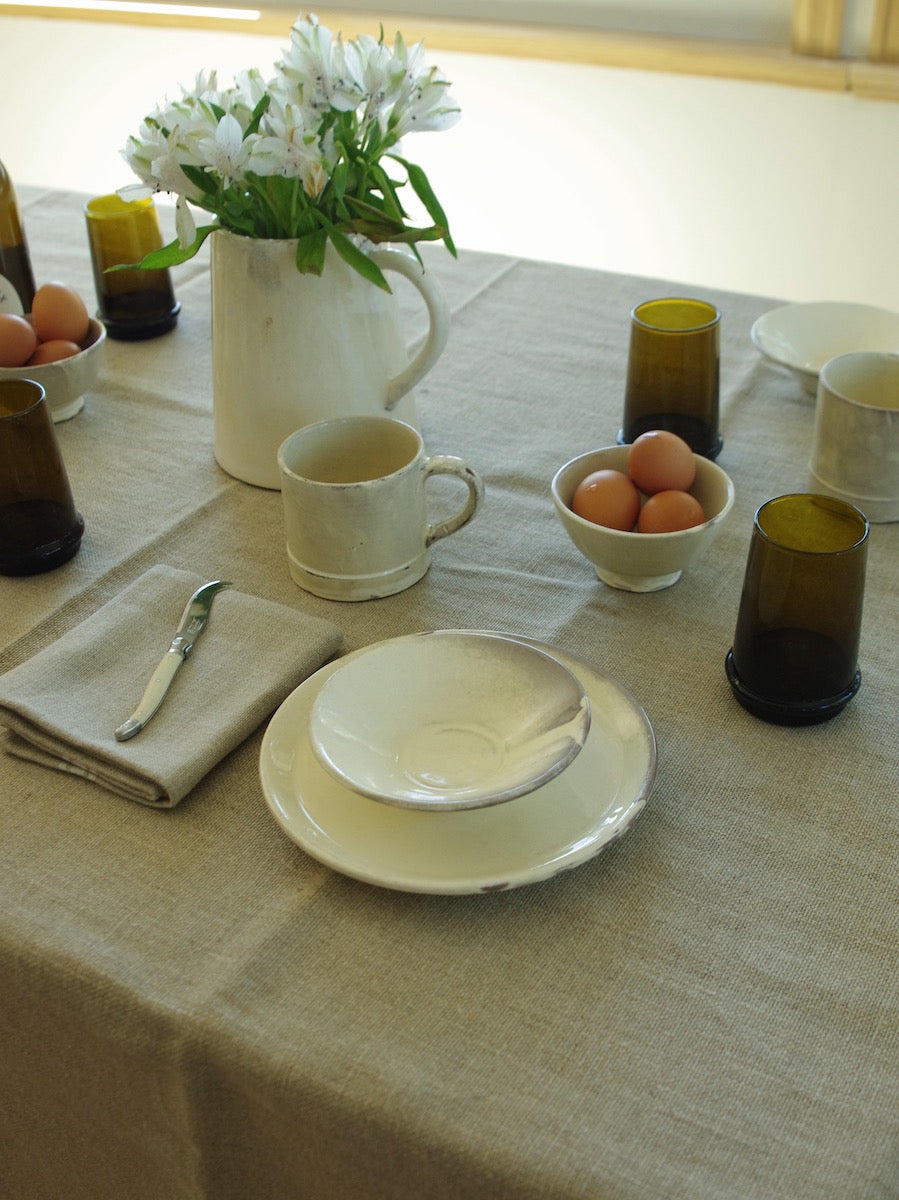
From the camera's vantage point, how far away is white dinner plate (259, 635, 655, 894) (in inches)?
22.7

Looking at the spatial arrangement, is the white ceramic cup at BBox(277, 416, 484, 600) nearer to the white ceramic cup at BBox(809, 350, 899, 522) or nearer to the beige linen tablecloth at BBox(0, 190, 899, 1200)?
the beige linen tablecloth at BBox(0, 190, 899, 1200)

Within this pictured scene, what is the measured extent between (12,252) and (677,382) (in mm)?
606

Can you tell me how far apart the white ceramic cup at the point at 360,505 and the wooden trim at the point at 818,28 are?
1554 mm

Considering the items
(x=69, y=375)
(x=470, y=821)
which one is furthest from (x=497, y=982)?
(x=69, y=375)

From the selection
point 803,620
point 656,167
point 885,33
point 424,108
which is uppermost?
point 424,108

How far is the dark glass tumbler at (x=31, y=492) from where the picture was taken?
2.65 ft

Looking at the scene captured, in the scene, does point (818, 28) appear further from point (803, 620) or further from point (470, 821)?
point (470, 821)

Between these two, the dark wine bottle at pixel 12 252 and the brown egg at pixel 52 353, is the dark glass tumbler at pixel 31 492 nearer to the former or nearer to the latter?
the brown egg at pixel 52 353

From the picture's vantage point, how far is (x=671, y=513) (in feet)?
2.52

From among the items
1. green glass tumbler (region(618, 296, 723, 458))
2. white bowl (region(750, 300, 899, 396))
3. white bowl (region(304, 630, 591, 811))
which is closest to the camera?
white bowl (region(304, 630, 591, 811))

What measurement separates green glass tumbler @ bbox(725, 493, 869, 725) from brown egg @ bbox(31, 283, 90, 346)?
592mm

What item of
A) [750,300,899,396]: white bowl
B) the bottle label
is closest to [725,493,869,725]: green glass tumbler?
[750,300,899,396]: white bowl

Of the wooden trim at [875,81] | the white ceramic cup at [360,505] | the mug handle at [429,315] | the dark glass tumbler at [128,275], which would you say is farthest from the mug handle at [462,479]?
the wooden trim at [875,81]

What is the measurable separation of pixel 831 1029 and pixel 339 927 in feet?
0.74
